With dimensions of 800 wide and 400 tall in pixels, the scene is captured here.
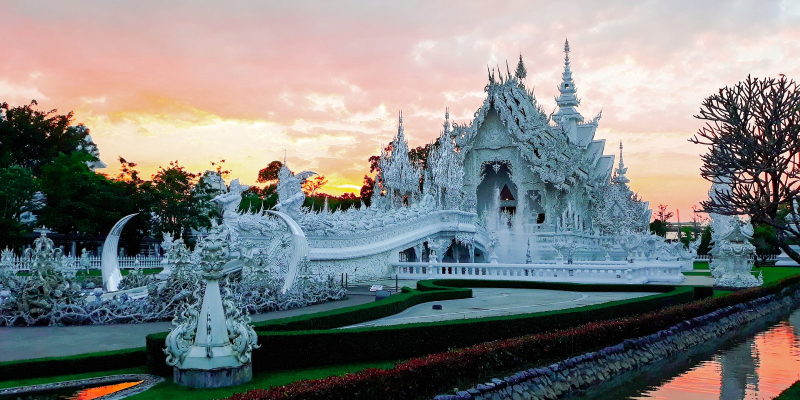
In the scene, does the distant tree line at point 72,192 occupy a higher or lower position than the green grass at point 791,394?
higher

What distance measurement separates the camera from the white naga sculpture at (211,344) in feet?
23.8

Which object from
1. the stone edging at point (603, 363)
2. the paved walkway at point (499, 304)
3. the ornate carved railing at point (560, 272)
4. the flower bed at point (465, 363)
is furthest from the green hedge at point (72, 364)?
the ornate carved railing at point (560, 272)

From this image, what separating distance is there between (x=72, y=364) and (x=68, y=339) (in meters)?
2.69

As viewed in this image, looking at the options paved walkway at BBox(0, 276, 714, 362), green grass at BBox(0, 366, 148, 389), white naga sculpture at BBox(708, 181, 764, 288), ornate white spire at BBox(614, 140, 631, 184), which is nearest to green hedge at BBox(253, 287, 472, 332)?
green grass at BBox(0, 366, 148, 389)

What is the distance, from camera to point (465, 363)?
26.5 ft

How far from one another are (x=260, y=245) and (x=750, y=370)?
14.3 metres

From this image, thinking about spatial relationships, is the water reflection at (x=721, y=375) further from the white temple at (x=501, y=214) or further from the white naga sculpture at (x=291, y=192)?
the white naga sculpture at (x=291, y=192)

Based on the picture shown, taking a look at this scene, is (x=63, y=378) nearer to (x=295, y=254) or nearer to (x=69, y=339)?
(x=69, y=339)

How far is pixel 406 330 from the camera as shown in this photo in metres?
9.37

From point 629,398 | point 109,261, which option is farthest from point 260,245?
point 629,398

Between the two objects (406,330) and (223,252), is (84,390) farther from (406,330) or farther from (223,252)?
(406,330)

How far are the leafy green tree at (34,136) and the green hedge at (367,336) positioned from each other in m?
32.0

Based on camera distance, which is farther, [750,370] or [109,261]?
[109,261]

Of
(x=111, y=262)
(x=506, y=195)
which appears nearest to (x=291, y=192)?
(x=111, y=262)
